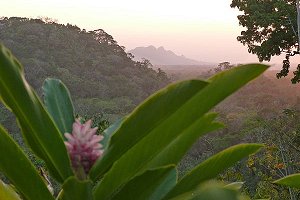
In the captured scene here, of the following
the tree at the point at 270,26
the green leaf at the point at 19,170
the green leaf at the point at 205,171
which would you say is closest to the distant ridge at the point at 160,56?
the tree at the point at 270,26

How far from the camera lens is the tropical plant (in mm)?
768

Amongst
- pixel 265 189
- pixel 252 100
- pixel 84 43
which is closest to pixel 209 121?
pixel 265 189

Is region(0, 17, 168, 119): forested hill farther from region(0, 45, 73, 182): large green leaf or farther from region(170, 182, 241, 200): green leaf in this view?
region(170, 182, 241, 200): green leaf

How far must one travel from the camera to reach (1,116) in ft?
89.4

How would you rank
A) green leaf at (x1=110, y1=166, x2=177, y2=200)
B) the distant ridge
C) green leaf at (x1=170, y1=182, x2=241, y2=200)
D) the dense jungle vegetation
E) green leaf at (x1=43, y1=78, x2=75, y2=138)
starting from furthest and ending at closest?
the distant ridge, the dense jungle vegetation, green leaf at (x1=43, y1=78, x2=75, y2=138), green leaf at (x1=110, y1=166, x2=177, y2=200), green leaf at (x1=170, y1=182, x2=241, y2=200)

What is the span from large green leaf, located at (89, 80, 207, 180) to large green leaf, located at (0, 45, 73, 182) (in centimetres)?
6

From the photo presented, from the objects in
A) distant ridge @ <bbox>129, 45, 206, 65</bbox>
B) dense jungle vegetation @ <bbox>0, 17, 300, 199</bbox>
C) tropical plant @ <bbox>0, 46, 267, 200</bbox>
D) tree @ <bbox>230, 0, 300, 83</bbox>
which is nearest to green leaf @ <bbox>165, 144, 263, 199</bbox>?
tropical plant @ <bbox>0, 46, 267, 200</bbox>

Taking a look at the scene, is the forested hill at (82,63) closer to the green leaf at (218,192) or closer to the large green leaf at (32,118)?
the large green leaf at (32,118)

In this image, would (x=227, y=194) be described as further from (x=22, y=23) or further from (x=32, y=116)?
(x=22, y=23)

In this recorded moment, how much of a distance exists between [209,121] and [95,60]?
41630 millimetres

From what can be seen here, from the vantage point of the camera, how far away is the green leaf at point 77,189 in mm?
799

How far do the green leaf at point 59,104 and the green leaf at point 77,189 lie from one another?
0.61 feet

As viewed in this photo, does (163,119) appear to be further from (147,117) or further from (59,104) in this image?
(59,104)

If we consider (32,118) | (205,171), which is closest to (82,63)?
(205,171)
